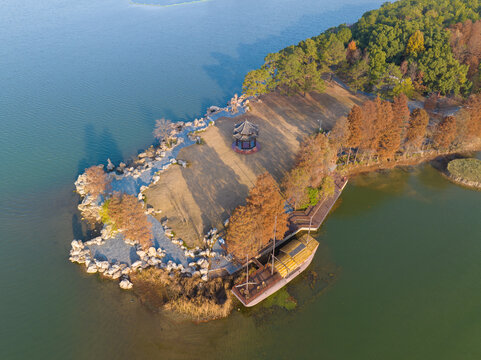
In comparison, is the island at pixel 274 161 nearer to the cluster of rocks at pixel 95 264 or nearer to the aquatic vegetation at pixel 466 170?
the cluster of rocks at pixel 95 264

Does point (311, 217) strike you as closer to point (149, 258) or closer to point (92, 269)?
point (149, 258)

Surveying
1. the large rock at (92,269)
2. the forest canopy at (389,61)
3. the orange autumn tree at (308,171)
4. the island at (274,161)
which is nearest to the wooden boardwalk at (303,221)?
the island at (274,161)

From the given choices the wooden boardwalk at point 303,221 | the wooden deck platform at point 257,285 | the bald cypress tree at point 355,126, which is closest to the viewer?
the wooden deck platform at point 257,285

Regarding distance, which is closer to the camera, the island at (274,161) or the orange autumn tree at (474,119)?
the island at (274,161)

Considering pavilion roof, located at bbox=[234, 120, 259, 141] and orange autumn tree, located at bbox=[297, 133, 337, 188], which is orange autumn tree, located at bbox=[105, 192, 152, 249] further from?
orange autumn tree, located at bbox=[297, 133, 337, 188]

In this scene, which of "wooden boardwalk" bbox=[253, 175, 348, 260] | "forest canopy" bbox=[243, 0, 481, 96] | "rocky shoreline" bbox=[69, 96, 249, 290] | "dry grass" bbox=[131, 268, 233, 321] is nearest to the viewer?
"dry grass" bbox=[131, 268, 233, 321]

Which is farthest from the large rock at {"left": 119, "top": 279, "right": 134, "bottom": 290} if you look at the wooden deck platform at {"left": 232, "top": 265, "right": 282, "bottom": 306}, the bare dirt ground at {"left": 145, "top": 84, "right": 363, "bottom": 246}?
the wooden deck platform at {"left": 232, "top": 265, "right": 282, "bottom": 306}

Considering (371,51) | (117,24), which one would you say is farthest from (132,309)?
(117,24)
